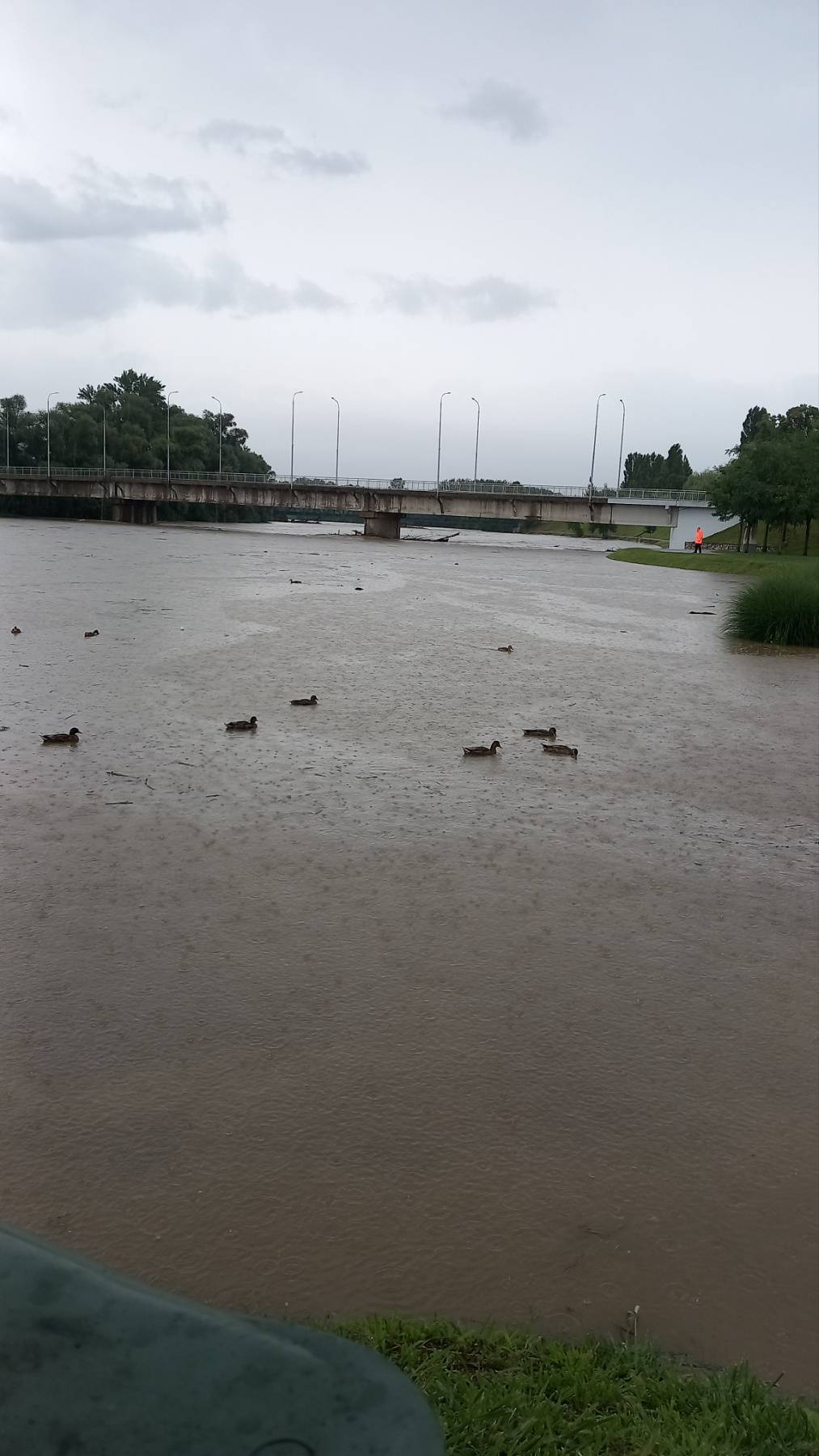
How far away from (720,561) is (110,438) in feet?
246

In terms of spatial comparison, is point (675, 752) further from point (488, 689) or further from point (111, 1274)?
point (111, 1274)

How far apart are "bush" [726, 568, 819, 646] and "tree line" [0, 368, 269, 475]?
88260 mm

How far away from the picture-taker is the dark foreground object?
119cm

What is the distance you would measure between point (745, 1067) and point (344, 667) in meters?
12.9

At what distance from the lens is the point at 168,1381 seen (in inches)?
48.9

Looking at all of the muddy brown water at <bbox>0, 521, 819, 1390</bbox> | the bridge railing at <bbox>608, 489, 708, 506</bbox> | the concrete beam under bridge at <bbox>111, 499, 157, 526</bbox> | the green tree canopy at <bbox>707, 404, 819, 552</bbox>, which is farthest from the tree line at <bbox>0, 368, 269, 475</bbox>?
the muddy brown water at <bbox>0, 521, 819, 1390</bbox>

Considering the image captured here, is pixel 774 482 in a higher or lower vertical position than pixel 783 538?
higher

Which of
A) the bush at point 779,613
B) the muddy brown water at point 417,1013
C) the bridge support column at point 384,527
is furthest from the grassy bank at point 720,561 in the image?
A: the muddy brown water at point 417,1013

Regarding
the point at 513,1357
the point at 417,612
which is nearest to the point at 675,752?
the point at 513,1357

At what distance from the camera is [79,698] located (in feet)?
46.1

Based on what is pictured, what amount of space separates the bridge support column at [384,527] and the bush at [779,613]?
66.1m

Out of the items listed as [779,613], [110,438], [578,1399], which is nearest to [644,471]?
[110,438]

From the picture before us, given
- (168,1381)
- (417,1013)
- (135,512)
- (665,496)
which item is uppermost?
(665,496)

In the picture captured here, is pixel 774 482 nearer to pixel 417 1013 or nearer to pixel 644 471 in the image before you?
pixel 417 1013
